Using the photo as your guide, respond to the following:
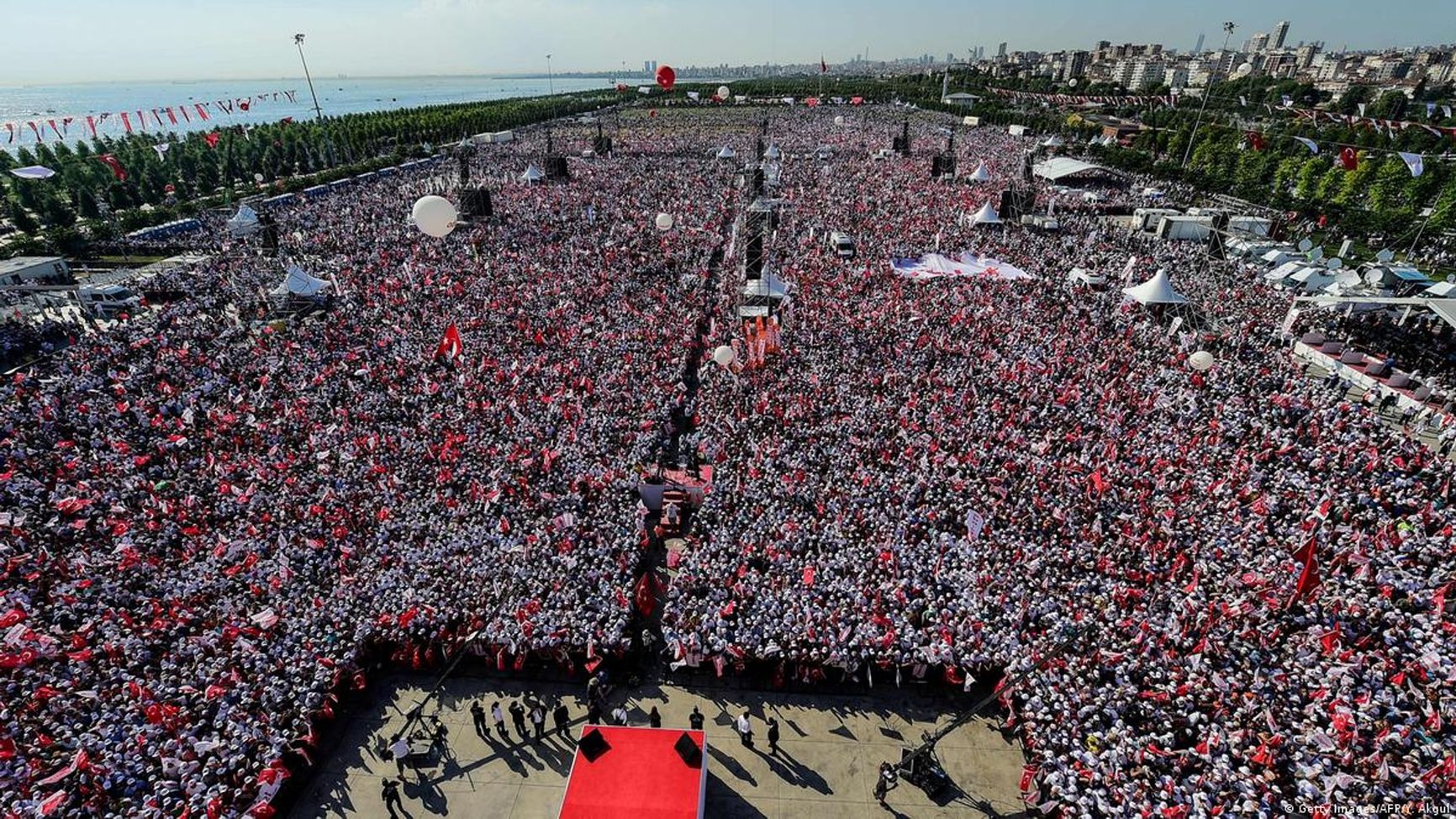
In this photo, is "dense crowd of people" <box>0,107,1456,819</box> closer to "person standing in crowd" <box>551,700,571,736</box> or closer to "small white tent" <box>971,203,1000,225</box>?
"person standing in crowd" <box>551,700,571,736</box>

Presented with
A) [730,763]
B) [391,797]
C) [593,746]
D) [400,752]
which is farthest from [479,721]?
[730,763]

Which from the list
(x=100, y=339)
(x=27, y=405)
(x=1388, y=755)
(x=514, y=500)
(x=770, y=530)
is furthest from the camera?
(x=100, y=339)

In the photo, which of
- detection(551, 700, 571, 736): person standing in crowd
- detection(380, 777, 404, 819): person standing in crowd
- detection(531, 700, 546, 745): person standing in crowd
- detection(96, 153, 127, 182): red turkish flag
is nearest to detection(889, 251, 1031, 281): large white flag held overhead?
detection(551, 700, 571, 736): person standing in crowd

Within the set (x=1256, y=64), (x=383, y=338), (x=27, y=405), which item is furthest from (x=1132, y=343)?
(x=1256, y=64)

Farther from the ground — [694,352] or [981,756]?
[694,352]

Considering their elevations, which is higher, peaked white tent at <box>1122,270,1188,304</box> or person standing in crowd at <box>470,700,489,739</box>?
peaked white tent at <box>1122,270,1188,304</box>

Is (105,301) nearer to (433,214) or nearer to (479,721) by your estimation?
(433,214)

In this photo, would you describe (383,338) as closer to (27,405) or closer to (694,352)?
(27,405)
